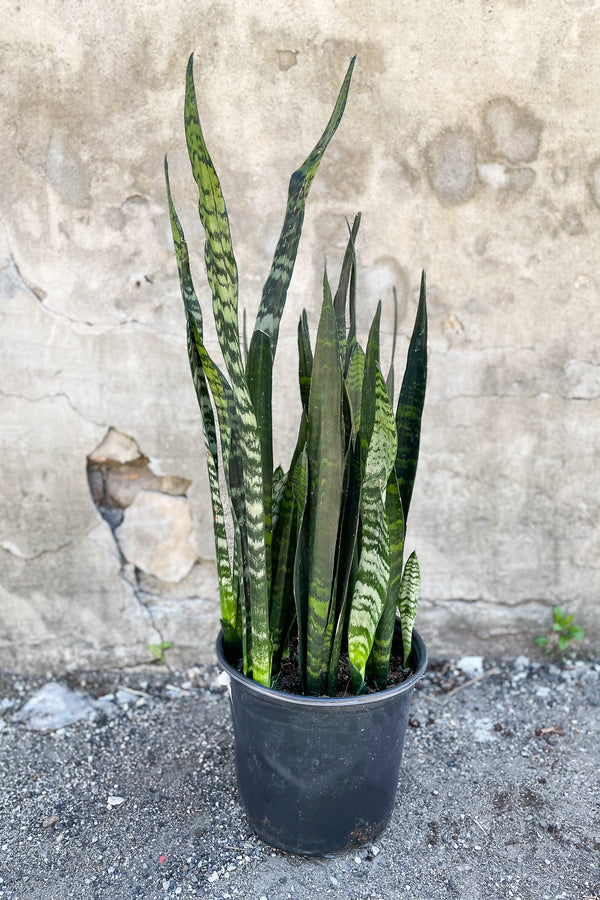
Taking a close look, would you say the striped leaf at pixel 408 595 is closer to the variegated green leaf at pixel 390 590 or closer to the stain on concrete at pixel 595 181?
the variegated green leaf at pixel 390 590

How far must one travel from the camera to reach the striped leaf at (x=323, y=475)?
109cm

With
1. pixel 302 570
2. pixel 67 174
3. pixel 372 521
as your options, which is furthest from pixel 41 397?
pixel 372 521

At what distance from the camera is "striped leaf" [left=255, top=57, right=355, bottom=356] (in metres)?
1.09

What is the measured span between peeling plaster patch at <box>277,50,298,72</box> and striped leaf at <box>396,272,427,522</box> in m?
0.76

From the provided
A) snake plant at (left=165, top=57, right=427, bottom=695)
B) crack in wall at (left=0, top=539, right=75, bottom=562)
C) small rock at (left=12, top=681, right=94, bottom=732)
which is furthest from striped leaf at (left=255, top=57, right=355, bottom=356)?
small rock at (left=12, top=681, right=94, bottom=732)

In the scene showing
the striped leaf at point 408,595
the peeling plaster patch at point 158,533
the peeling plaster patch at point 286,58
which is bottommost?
the peeling plaster patch at point 158,533

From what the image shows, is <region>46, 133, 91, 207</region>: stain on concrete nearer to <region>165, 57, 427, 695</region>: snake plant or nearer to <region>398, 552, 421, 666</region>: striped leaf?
<region>165, 57, 427, 695</region>: snake plant

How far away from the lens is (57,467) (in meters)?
1.87

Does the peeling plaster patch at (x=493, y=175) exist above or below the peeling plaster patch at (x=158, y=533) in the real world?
above

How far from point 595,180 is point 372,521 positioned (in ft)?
3.73

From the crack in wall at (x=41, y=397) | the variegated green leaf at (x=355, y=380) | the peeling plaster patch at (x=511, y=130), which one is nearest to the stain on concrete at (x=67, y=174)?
the crack in wall at (x=41, y=397)

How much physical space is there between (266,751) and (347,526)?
0.45 metres

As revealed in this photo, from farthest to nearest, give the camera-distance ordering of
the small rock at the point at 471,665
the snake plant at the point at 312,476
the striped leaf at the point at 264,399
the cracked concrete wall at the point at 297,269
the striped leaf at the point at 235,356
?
the small rock at the point at 471,665 → the cracked concrete wall at the point at 297,269 → the striped leaf at the point at 264,399 → the snake plant at the point at 312,476 → the striped leaf at the point at 235,356

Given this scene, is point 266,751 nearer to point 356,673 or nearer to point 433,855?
point 356,673
